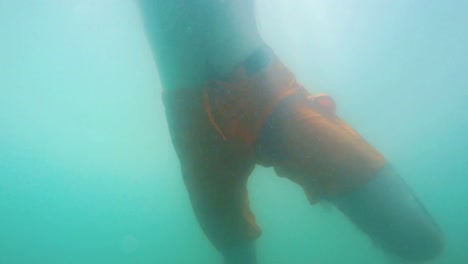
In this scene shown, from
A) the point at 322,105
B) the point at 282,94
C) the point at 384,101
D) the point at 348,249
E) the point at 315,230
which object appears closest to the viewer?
the point at 282,94

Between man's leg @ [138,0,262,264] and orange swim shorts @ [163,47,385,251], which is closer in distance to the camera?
orange swim shorts @ [163,47,385,251]

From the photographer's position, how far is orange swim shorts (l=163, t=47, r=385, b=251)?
5.35 ft

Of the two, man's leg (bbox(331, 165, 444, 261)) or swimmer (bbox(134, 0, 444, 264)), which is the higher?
swimmer (bbox(134, 0, 444, 264))

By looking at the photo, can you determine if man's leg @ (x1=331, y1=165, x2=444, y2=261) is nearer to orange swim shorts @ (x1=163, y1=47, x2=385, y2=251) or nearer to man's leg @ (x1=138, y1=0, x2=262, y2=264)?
orange swim shorts @ (x1=163, y1=47, x2=385, y2=251)

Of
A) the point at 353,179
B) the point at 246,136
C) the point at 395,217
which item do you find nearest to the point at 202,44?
the point at 246,136

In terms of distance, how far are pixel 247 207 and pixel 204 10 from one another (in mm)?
1264

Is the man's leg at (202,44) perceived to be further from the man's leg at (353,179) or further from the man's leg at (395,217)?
the man's leg at (395,217)

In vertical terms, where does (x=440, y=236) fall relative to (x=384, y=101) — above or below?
below

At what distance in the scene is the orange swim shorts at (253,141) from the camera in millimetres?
1632

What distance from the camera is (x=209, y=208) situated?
6.04 ft

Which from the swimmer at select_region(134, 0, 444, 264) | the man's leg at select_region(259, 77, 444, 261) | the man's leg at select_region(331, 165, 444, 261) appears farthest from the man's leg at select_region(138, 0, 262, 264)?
the man's leg at select_region(331, 165, 444, 261)

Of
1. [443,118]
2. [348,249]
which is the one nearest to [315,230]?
[348,249]

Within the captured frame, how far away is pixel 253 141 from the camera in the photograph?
69.8 inches

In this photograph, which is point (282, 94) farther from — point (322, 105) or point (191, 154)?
point (191, 154)
